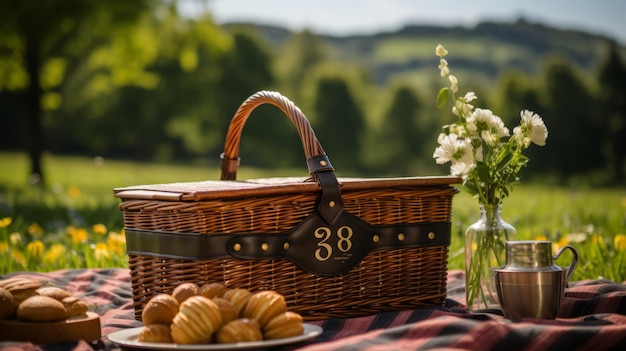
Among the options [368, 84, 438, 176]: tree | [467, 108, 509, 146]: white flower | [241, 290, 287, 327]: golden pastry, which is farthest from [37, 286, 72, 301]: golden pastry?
[368, 84, 438, 176]: tree

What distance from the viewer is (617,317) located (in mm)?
2609

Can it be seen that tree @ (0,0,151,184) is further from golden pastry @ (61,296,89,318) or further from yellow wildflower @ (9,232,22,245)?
golden pastry @ (61,296,89,318)

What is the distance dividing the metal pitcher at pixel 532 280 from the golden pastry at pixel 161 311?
111 centimetres

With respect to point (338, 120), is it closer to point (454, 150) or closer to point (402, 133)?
point (402, 133)

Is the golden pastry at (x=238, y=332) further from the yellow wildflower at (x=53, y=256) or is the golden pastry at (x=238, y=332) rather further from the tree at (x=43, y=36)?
the tree at (x=43, y=36)

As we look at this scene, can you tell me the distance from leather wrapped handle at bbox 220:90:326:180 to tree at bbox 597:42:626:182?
35.6 metres

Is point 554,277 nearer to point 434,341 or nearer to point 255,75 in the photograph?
point 434,341

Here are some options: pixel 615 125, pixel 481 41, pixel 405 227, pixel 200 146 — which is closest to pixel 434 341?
pixel 405 227

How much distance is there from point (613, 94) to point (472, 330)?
40415 millimetres

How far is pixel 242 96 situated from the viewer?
48.1 metres

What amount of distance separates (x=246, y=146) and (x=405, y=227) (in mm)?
47644

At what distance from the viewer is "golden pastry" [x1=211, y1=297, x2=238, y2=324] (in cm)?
235

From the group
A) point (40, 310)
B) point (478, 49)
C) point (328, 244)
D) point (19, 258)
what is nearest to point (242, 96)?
point (478, 49)

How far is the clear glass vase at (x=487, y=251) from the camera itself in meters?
3.03
